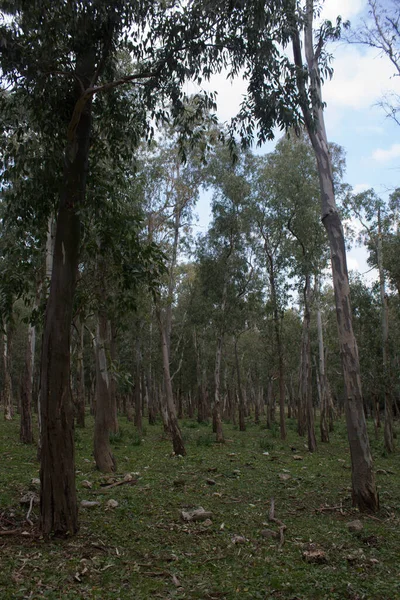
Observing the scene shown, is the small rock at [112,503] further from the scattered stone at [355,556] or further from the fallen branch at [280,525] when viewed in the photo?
the scattered stone at [355,556]

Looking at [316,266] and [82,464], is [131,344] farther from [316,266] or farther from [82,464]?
[82,464]

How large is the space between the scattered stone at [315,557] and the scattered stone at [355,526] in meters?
1.58

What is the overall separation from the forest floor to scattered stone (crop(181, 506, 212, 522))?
0.09 m

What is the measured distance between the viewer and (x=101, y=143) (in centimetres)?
794

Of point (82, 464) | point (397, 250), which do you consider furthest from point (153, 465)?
point (397, 250)

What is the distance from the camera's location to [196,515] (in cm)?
740

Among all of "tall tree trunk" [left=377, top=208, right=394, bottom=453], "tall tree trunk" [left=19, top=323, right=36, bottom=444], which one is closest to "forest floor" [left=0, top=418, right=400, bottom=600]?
"tall tree trunk" [left=19, top=323, right=36, bottom=444]

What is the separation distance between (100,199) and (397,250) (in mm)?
18104

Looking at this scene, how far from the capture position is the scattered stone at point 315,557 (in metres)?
5.70

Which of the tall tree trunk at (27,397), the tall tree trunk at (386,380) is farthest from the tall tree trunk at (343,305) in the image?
the tall tree trunk at (386,380)

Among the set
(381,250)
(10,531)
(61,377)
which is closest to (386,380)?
(381,250)

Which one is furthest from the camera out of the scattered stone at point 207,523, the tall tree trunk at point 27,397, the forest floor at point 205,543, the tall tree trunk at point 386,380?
the tall tree trunk at point 386,380

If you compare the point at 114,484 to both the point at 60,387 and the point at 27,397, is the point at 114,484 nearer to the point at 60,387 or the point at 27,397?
the point at 60,387

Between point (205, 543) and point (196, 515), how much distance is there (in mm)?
1043
